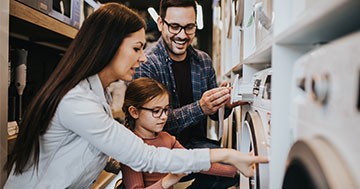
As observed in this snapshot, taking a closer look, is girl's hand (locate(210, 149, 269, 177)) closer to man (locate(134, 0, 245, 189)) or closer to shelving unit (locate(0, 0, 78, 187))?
man (locate(134, 0, 245, 189))

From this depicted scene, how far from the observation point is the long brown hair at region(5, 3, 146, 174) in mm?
1039

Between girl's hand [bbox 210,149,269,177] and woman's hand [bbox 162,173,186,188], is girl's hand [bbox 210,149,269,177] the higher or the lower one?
the higher one

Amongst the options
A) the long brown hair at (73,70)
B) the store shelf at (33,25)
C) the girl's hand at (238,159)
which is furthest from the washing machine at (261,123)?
the store shelf at (33,25)

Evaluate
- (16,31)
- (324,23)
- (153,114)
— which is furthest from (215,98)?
(16,31)

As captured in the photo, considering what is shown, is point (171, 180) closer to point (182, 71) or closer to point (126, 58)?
point (126, 58)

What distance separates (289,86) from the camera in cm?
75

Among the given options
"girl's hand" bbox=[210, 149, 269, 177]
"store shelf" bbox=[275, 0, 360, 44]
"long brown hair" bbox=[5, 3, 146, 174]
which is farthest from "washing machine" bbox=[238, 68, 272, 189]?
"long brown hair" bbox=[5, 3, 146, 174]

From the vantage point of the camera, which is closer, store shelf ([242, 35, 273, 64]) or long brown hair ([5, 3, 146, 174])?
store shelf ([242, 35, 273, 64])

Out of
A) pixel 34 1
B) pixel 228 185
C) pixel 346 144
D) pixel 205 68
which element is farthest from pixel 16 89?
pixel 346 144

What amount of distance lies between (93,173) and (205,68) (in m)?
1.04

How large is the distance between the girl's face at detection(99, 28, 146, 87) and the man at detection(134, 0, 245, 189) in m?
0.49

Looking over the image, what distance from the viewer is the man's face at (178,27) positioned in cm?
179

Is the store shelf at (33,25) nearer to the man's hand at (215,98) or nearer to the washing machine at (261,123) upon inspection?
the man's hand at (215,98)

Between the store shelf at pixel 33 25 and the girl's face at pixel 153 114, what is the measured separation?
0.63m
